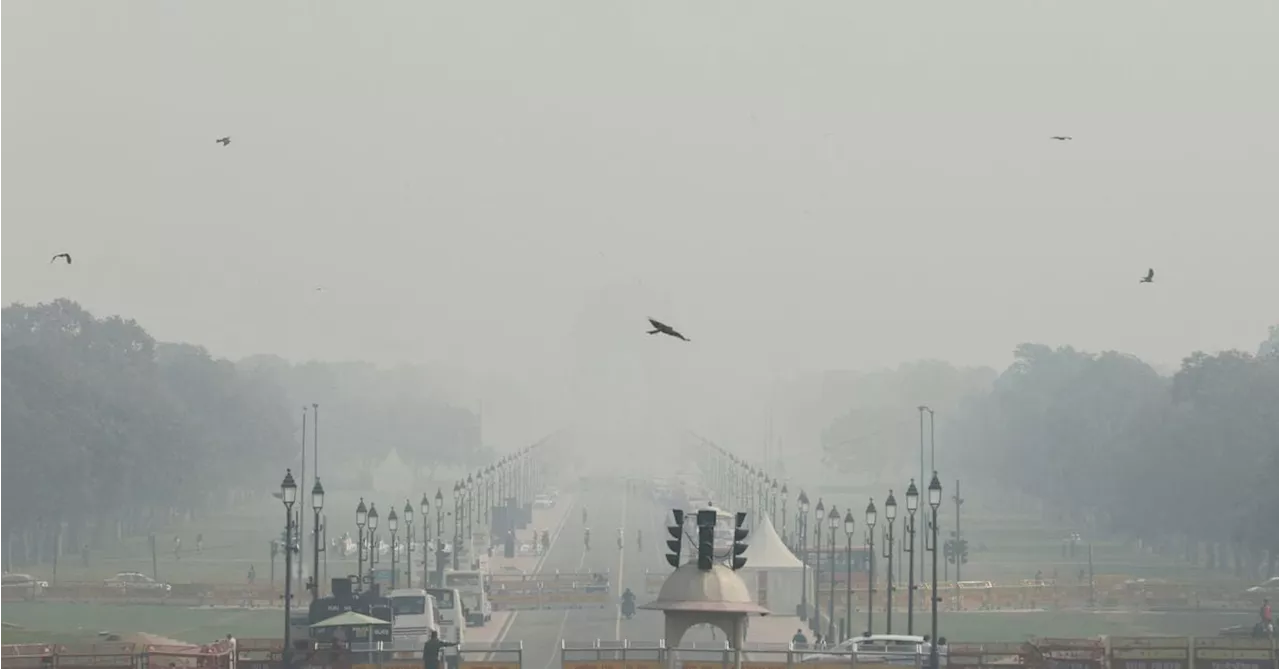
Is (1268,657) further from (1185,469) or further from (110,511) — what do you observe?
(110,511)

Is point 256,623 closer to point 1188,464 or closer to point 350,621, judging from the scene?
point 350,621

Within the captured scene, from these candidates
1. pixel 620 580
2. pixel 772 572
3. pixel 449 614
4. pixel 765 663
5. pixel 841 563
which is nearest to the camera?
pixel 765 663

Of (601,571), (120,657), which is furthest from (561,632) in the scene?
(601,571)

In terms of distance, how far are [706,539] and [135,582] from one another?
71353mm

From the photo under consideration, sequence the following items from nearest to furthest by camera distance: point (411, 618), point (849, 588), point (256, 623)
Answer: point (411, 618) < point (849, 588) < point (256, 623)

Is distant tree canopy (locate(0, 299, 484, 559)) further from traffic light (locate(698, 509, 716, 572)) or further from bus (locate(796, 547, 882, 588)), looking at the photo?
traffic light (locate(698, 509, 716, 572))

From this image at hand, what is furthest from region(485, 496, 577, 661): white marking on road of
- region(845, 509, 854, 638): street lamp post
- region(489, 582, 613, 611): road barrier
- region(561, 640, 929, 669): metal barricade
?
region(561, 640, 929, 669): metal barricade

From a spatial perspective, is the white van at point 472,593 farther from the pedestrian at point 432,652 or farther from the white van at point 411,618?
the pedestrian at point 432,652

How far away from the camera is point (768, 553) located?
89000 millimetres

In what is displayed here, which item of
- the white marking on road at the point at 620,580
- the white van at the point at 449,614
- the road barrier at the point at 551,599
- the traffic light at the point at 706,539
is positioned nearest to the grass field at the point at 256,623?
the white marking on road at the point at 620,580

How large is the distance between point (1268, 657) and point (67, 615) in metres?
47.6

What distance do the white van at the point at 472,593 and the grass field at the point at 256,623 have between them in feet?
14.6

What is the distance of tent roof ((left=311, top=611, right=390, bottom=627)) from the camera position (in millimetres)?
58125

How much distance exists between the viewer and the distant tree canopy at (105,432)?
134 m
